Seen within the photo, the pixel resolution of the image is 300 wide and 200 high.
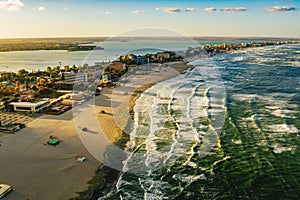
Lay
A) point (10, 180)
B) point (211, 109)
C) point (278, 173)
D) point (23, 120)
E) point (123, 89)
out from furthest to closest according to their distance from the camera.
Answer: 1. point (123, 89)
2. point (211, 109)
3. point (23, 120)
4. point (278, 173)
5. point (10, 180)

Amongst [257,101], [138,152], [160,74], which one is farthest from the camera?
[160,74]

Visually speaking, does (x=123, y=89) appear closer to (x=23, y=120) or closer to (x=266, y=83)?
(x=23, y=120)

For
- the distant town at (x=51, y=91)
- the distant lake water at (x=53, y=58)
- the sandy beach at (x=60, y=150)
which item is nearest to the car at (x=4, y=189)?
the sandy beach at (x=60, y=150)

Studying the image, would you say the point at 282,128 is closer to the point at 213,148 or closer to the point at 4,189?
the point at 213,148

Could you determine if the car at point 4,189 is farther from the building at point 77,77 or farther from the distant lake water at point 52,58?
the distant lake water at point 52,58

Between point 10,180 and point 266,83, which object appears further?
point 266,83

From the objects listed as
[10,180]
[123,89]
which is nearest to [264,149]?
[10,180]

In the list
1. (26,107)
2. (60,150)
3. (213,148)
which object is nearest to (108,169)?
(60,150)
